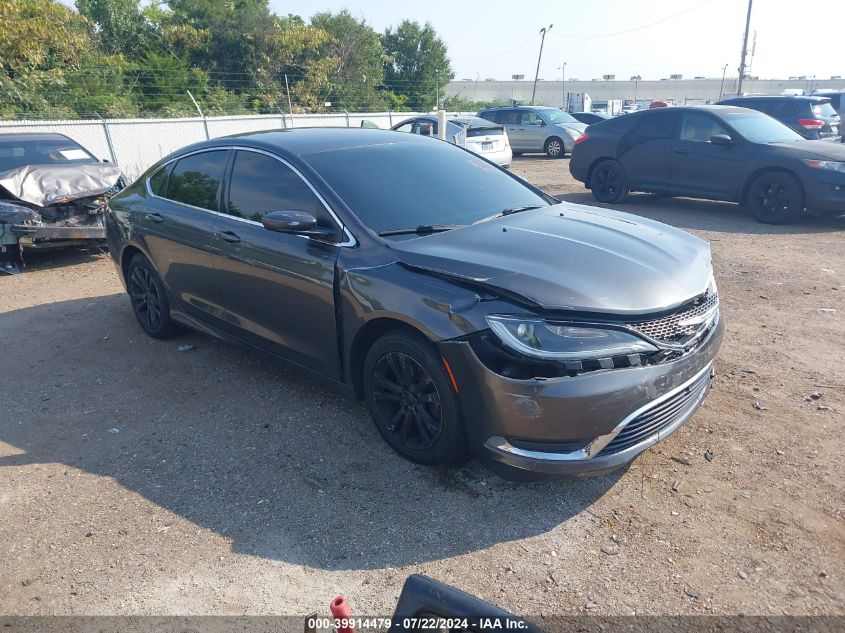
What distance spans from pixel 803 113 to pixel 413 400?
15.0 metres

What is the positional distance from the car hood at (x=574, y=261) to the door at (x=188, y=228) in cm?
185

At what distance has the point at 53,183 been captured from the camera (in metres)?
8.31

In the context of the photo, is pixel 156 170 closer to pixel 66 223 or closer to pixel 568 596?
pixel 66 223

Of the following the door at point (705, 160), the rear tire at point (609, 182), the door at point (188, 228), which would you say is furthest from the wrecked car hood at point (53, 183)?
the door at point (705, 160)

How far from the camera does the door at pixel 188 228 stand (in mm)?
4844

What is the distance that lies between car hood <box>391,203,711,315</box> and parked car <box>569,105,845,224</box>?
6.45m

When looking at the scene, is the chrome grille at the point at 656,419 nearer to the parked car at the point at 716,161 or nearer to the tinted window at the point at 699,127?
the parked car at the point at 716,161

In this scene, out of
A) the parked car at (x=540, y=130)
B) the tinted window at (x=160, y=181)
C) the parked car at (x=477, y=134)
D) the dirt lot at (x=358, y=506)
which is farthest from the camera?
the parked car at (x=540, y=130)

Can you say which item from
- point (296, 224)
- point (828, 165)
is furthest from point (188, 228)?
point (828, 165)

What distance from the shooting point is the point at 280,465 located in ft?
12.5

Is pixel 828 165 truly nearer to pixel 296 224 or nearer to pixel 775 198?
pixel 775 198

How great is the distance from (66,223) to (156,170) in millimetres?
3397

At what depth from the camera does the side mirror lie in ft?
12.4

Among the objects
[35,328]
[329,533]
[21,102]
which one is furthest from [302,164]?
[21,102]
